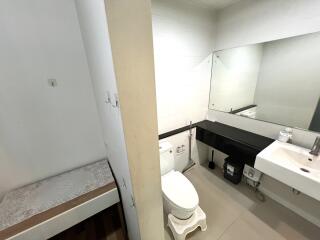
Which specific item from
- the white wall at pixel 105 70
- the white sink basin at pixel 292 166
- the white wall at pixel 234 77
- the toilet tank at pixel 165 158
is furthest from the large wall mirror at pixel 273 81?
the white wall at pixel 105 70

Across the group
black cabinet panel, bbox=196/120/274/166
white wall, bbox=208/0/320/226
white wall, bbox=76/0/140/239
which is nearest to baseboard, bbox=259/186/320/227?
white wall, bbox=208/0/320/226

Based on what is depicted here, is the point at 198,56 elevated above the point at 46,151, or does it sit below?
above

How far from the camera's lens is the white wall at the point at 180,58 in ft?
5.00

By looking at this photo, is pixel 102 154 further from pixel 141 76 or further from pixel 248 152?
pixel 248 152

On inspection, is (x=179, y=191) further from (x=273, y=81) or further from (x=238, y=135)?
A: (x=273, y=81)

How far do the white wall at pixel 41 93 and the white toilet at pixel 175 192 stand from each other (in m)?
0.92

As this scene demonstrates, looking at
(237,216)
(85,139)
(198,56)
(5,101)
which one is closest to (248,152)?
(237,216)

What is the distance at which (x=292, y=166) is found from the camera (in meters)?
1.21

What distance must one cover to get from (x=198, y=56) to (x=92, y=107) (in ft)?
4.85

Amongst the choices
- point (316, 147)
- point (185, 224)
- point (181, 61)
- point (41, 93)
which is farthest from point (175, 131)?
point (41, 93)

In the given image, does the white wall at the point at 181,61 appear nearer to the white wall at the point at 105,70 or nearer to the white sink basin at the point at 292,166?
the white wall at the point at 105,70

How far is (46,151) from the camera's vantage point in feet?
4.45

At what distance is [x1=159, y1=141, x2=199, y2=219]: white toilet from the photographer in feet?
4.24

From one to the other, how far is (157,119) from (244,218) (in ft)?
5.54
